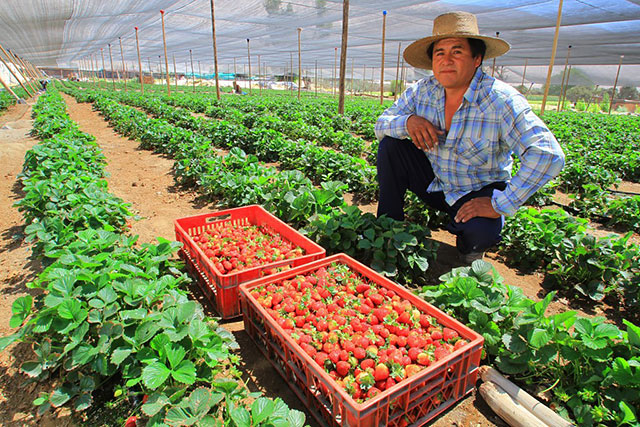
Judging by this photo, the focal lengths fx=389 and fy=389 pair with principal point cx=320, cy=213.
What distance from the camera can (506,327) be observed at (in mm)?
1980

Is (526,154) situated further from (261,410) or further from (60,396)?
(60,396)

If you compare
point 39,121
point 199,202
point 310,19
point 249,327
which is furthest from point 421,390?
point 310,19

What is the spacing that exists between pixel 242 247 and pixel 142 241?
124 cm

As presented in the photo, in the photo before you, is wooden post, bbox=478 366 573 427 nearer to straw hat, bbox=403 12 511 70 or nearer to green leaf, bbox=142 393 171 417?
green leaf, bbox=142 393 171 417

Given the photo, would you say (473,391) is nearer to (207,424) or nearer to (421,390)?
(421,390)

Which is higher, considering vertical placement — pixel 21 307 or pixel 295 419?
pixel 21 307

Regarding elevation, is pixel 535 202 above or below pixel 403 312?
below

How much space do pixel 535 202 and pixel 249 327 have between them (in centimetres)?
416

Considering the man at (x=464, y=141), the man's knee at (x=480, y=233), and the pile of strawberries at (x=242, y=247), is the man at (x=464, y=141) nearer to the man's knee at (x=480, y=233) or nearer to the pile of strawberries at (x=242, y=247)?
the man's knee at (x=480, y=233)

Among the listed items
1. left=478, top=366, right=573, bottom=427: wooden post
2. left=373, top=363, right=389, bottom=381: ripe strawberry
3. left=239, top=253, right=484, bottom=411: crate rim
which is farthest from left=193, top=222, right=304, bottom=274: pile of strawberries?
left=478, top=366, right=573, bottom=427: wooden post

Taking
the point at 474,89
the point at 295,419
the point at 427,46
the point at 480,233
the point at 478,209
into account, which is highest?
the point at 427,46

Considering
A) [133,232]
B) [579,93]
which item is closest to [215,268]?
[133,232]

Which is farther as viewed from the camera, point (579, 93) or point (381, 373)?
point (579, 93)

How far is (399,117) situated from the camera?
2902mm
